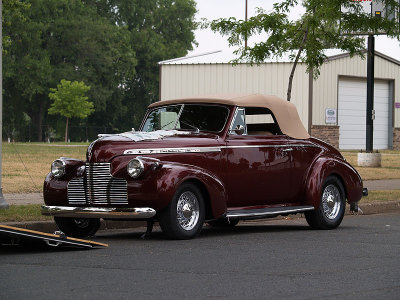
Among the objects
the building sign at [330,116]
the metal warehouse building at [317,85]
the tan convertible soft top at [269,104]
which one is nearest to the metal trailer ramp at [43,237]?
the tan convertible soft top at [269,104]

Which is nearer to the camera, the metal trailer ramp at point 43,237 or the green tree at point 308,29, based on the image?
the metal trailer ramp at point 43,237

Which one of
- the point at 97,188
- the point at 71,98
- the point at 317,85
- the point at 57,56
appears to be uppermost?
the point at 57,56

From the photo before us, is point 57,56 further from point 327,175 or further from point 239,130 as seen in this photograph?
point 239,130

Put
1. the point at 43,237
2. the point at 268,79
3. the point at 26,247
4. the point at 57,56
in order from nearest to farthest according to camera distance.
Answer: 1. the point at 43,237
2. the point at 26,247
3. the point at 268,79
4. the point at 57,56

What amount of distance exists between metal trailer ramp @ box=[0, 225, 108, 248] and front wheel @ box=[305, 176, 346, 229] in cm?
386

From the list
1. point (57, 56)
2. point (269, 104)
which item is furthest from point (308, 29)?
point (57, 56)

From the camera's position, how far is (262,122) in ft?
42.2

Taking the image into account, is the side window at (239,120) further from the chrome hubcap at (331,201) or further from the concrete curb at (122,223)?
the concrete curb at (122,223)

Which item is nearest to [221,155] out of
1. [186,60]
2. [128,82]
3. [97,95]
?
[186,60]

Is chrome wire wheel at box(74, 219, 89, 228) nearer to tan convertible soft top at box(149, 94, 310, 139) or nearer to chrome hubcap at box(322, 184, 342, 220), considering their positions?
tan convertible soft top at box(149, 94, 310, 139)

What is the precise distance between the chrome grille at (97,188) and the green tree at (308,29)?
10.3 metres

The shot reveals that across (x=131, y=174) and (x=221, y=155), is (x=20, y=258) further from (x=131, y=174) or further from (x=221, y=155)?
(x=221, y=155)

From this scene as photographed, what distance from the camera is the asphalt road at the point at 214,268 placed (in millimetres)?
6836

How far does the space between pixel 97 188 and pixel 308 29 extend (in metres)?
11.3
